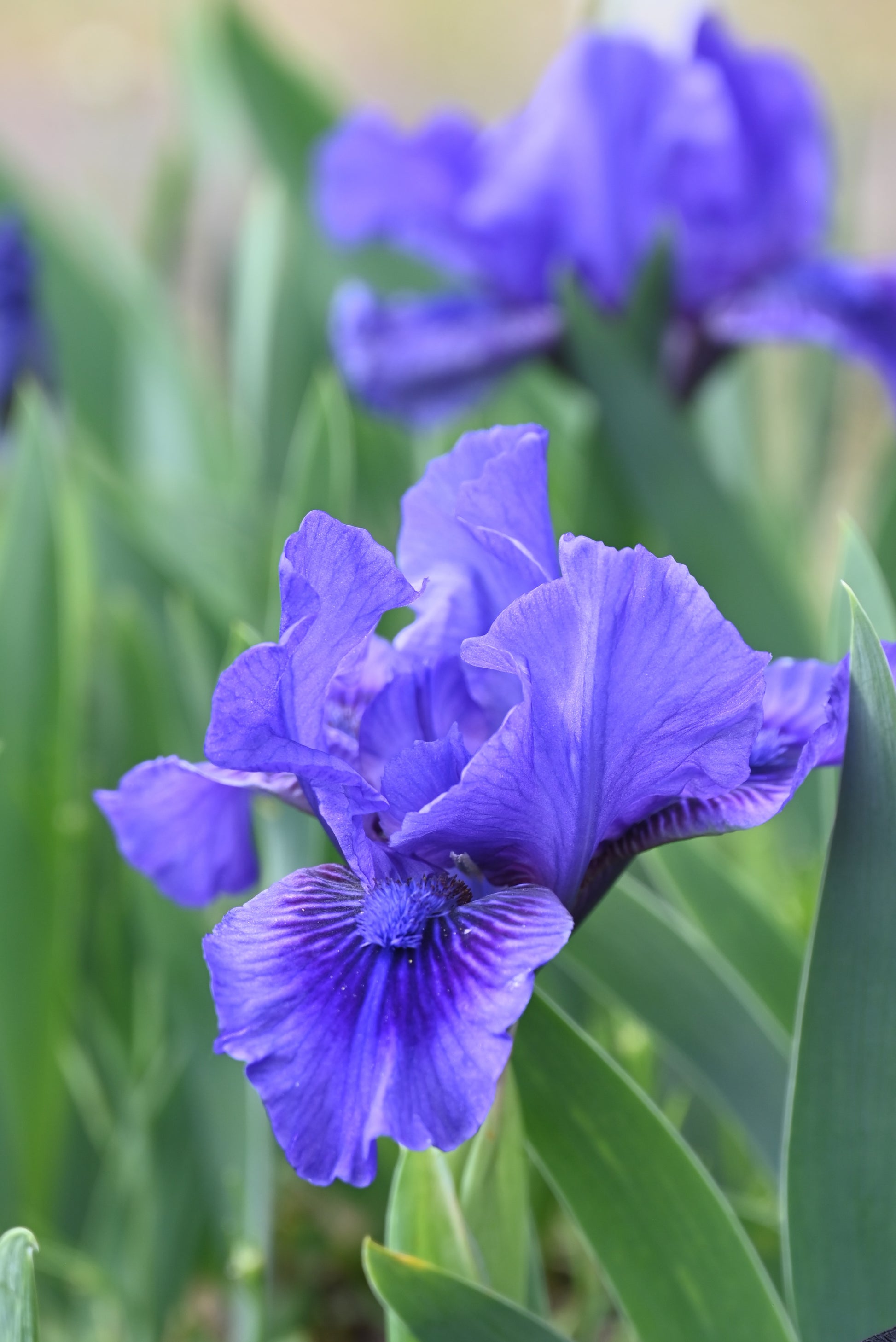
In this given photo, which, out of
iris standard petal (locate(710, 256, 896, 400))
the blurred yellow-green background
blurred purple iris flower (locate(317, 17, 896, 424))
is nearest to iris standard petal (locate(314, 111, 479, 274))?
blurred purple iris flower (locate(317, 17, 896, 424))

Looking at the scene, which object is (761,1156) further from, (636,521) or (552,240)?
(552,240)

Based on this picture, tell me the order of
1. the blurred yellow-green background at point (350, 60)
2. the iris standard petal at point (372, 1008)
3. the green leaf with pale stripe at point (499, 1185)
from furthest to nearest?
the blurred yellow-green background at point (350, 60) → the green leaf with pale stripe at point (499, 1185) → the iris standard petal at point (372, 1008)

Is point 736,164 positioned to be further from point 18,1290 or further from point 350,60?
point 350,60

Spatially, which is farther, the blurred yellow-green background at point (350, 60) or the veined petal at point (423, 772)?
the blurred yellow-green background at point (350, 60)

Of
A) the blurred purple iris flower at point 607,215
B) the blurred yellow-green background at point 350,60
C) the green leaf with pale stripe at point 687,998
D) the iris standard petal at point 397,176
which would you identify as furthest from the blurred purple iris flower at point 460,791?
the blurred yellow-green background at point 350,60

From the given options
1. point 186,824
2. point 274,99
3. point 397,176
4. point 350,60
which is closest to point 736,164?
point 397,176

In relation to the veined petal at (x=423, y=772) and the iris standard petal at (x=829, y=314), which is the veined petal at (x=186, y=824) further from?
the iris standard petal at (x=829, y=314)
